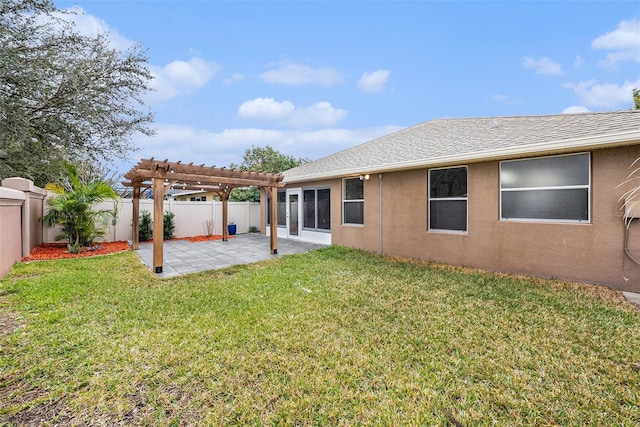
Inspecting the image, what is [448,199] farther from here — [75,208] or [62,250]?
[62,250]

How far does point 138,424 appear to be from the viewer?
2.07m

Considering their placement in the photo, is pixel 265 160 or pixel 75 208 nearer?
pixel 75 208

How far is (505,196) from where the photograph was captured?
250 inches

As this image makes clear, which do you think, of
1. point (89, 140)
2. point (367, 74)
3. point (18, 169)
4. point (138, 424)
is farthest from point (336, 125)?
point (138, 424)

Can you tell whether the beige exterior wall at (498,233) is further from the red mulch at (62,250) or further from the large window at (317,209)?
the red mulch at (62,250)

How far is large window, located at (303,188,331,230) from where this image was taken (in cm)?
1045

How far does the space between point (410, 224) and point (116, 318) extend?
7013mm

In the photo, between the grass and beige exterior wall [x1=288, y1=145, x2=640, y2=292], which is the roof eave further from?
the grass

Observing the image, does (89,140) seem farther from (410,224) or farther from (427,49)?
(427,49)

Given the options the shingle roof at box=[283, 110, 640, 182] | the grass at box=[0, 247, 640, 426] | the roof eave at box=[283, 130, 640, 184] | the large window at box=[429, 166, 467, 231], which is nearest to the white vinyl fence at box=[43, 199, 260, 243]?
the shingle roof at box=[283, 110, 640, 182]

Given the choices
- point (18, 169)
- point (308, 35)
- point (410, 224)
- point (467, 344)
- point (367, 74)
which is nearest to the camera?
point (467, 344)

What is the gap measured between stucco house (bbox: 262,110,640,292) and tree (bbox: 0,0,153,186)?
7.75 m

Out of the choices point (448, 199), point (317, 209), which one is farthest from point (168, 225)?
point (448, 199)

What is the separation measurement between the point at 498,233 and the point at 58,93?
12841 millimetres
